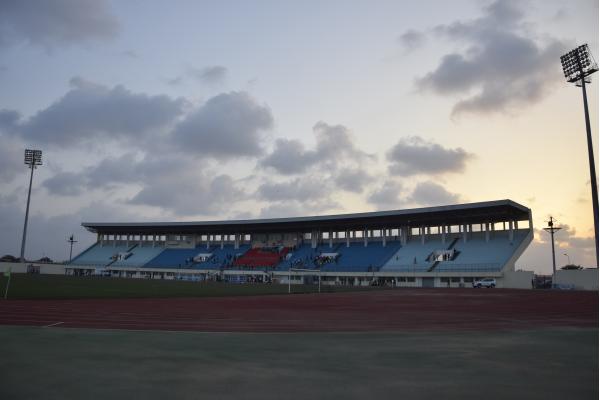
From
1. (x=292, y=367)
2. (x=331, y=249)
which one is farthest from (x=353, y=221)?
(x=292, y=367)

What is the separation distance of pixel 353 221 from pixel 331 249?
26.2 feet

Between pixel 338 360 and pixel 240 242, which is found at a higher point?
pixel 240 242

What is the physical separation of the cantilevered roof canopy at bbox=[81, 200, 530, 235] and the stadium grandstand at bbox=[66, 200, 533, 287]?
158 millimetres

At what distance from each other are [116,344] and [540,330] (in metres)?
12.2

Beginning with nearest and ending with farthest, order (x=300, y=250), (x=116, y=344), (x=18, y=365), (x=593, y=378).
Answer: (x=593, y=378)
(x=18, y=365)
(x=116, y=344)
(x=300, y=250)

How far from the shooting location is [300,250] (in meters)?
85.6

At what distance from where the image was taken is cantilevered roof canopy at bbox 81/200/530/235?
63688mm

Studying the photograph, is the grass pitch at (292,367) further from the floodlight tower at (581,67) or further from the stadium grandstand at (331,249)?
the stadium grandstand at (331,249)

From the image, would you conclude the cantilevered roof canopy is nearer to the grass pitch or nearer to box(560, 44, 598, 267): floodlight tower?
box(560, 44, 598, 267): floodlight tower

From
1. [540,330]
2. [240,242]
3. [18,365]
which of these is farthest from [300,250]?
[18,365]

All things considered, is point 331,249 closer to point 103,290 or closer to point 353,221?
point 353,221

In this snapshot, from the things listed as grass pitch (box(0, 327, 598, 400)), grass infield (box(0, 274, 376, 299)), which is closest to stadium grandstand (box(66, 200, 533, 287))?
grass infield (box(0, 274, 376, 299))

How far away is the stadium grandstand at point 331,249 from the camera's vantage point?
2474 inches

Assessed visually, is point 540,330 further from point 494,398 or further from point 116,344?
point 116,344
